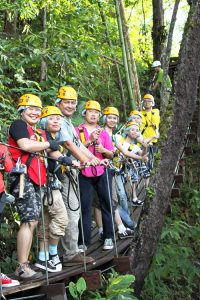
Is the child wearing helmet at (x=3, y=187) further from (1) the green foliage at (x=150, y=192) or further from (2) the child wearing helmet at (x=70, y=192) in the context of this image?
(1) the green foliage at (x=150, y=192)

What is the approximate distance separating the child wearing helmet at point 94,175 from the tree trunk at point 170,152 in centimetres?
38

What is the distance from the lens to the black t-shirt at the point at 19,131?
402 cm

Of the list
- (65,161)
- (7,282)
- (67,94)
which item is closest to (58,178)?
(65,161)

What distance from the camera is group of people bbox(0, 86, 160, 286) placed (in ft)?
13.3

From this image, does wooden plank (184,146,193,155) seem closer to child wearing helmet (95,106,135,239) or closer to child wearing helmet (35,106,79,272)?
child wearing helmet (95,106,135,239)

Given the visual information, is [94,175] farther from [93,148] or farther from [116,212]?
[116,212]

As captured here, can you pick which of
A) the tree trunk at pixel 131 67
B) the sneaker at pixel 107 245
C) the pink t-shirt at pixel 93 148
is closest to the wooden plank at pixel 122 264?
the sneaker at pixel 107 245

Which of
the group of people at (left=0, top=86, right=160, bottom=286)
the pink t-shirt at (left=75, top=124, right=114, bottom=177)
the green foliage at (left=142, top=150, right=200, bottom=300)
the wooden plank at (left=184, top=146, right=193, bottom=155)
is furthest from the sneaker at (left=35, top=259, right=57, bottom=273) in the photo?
the wooden plank at (left=184, top=146, right=193, bottom=155)

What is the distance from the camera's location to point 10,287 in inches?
145

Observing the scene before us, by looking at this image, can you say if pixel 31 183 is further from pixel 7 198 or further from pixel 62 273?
pixel 62 273

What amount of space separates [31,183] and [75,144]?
84 cm

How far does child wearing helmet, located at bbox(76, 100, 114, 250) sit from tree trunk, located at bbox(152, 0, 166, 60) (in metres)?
8.25

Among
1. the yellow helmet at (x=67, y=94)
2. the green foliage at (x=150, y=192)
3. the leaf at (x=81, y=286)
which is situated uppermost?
the yellow helmet at (x=67, y=94)

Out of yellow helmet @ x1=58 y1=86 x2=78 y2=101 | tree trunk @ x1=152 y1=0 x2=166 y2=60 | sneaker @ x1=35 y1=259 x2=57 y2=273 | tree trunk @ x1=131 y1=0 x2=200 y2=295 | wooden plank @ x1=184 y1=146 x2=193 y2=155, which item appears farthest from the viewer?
tree trunk @ x1=152 y1=0 x2=166 y2=60
